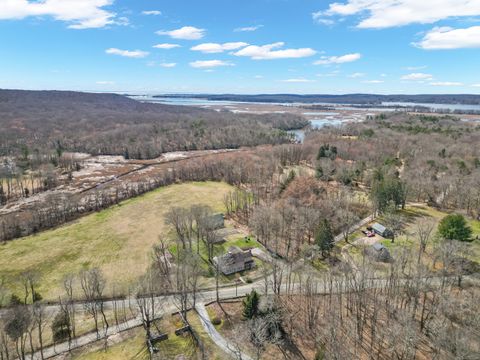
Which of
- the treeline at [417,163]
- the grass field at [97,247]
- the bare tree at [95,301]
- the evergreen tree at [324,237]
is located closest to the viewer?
the bare tree at [95,301]

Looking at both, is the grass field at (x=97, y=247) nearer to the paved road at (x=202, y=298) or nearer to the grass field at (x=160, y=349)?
the paved road at (x=202, y=298)

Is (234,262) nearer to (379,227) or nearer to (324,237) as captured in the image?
(324,237)

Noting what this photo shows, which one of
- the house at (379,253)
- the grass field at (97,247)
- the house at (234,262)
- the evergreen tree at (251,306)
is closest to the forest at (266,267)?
the evergreen tree at (251,306)

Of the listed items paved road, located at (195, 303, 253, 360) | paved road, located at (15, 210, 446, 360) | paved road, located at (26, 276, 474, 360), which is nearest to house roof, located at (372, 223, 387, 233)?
paved road, located at (26, 276, 474, 360)

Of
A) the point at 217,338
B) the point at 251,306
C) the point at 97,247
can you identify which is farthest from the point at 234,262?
the point at 97,247

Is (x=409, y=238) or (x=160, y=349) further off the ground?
(x=409, y=238)

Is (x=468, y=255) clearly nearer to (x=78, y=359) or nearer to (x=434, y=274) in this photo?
(x=434, y=274)

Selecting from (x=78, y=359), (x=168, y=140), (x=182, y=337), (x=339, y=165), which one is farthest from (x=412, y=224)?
(x=168, y=140)
